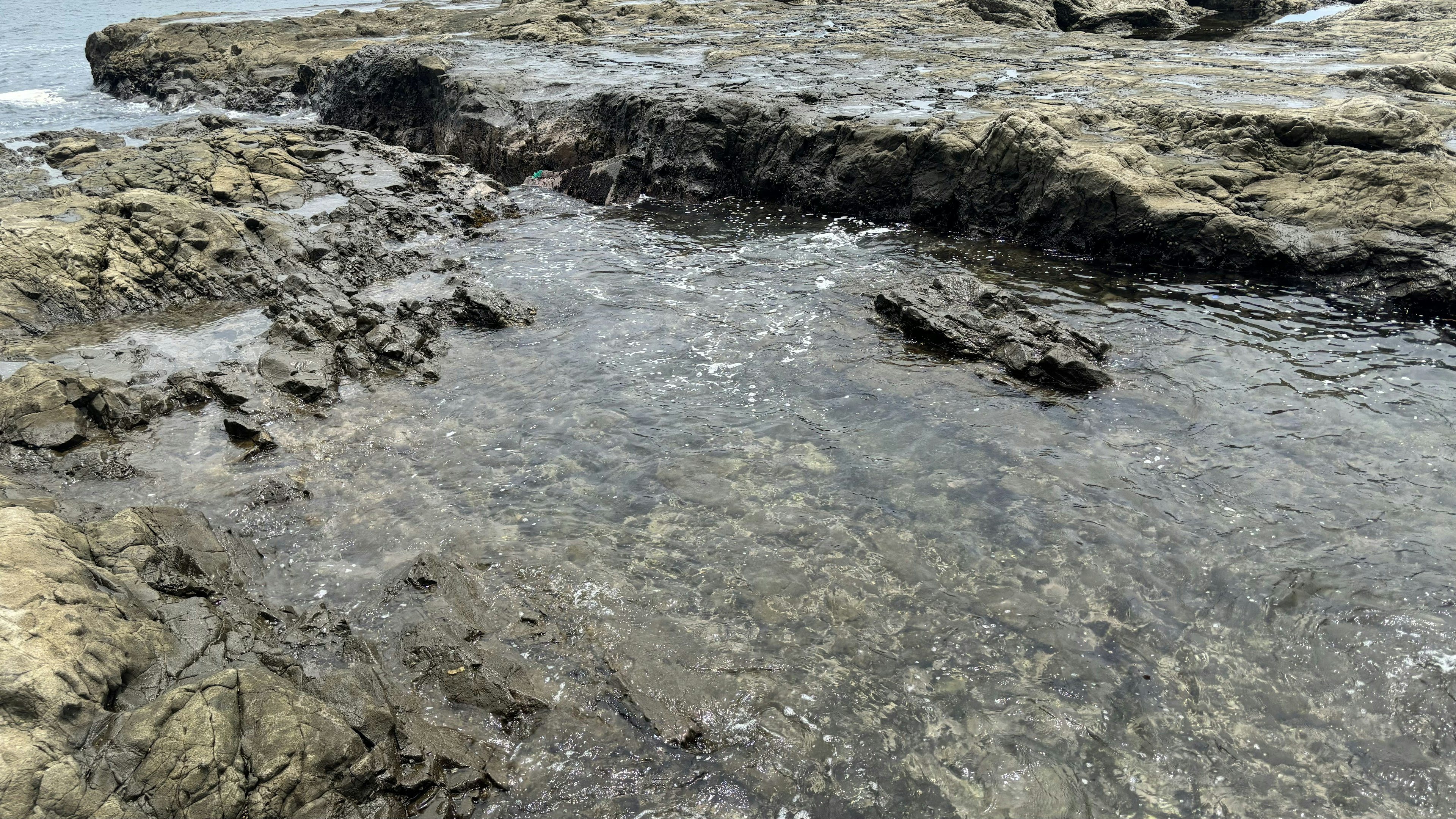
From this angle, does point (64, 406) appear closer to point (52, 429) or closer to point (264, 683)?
point (52, 429)

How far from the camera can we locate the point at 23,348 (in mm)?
12219

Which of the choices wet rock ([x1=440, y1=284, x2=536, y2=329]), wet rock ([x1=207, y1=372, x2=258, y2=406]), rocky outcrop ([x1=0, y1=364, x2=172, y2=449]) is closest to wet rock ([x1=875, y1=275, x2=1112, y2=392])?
wet rock ([x1=440, y1=284, x2=536, y2=329])

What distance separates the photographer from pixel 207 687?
223 inches

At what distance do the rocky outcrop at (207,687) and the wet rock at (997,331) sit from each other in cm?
837

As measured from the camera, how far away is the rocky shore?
1448 centimetres

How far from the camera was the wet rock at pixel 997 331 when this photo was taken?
11.5m

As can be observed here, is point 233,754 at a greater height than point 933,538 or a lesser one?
greater

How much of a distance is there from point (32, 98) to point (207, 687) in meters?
44.0

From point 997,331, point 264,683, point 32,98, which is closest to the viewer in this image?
point 264,683

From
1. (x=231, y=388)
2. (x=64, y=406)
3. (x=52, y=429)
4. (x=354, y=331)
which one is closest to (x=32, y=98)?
(x=354, y=331)

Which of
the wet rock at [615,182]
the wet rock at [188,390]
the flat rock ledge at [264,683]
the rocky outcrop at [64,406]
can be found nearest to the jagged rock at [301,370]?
the wet rock at [188,390]

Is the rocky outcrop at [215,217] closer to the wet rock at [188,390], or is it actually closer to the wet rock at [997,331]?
the wet rock at [188,390]

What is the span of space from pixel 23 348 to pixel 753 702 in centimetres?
1317

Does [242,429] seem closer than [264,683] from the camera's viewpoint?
No
